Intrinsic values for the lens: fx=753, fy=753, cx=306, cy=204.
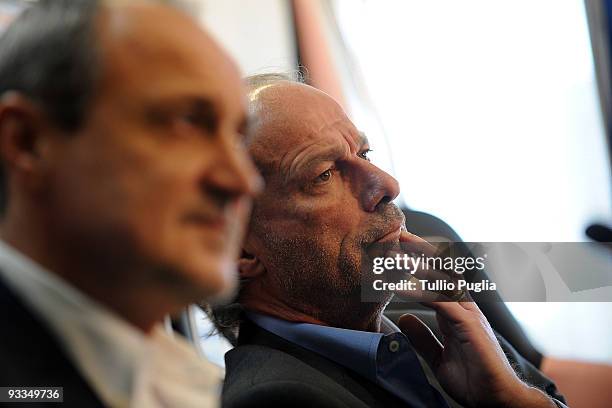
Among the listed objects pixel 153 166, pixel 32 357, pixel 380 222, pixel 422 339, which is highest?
pixel 153 166

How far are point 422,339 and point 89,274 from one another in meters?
0.69

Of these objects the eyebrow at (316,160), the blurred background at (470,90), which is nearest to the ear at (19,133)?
the eyebrow at (316,160)

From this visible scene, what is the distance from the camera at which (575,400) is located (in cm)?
126

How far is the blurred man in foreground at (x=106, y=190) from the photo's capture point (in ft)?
1.66

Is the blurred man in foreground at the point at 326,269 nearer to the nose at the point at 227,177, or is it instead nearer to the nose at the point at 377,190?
the nose at the point at 377,190

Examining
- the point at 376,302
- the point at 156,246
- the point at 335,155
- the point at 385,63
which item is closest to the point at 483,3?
the point at 385,63

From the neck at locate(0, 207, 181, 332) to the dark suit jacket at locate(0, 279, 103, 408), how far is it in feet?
0.11

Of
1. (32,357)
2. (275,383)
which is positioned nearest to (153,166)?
(32,357)

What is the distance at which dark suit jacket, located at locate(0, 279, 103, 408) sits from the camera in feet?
1.71

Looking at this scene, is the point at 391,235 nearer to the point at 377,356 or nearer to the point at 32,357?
the point at 377,356

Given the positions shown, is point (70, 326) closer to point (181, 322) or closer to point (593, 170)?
point (181, 322)

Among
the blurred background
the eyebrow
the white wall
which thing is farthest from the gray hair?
the white wall

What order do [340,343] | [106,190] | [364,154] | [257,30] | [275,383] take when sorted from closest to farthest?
[106,190]
[275,383]
[340,343]
[364,154]
[257,30]

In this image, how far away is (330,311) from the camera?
1049mm
